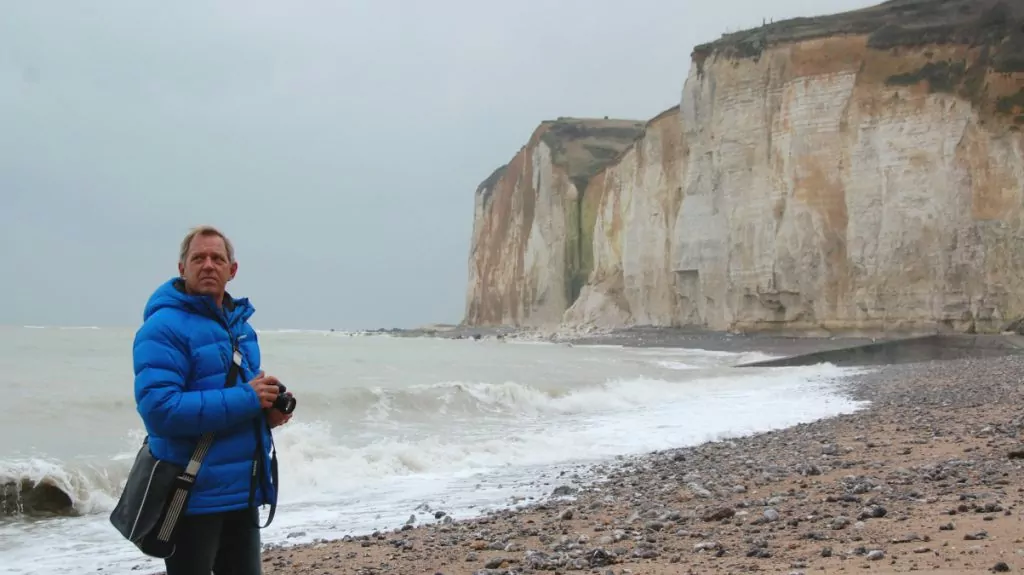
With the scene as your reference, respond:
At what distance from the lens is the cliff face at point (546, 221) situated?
2544 inches

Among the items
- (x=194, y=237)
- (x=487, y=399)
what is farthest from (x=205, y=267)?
(x=487, y=399)

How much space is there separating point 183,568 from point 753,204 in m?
36.7

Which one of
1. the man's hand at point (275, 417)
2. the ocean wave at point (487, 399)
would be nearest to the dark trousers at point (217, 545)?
the man's hand at point (275, 417)

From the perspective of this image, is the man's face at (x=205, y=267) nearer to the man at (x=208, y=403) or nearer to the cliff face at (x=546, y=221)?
the man at (x=208, y=403)

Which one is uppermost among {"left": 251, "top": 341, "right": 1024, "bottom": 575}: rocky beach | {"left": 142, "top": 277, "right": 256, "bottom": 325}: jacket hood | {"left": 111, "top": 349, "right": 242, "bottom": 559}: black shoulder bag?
{"left": 142, "top": 277, "right": 256, "bottom": 325}: jacket hood

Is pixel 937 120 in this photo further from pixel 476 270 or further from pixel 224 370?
pixel 476 270

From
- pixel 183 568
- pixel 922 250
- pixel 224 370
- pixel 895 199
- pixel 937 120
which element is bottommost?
pixel 183 568

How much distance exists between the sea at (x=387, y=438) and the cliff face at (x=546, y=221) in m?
43.4

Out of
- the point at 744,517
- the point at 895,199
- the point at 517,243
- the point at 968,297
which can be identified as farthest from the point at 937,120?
the point at 517,243

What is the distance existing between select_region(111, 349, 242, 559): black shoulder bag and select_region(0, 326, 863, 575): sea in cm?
273

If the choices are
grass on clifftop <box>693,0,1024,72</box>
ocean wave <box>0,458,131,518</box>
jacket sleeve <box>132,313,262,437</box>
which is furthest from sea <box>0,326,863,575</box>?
grass on clifftop <box>693,0,1024,72</box>

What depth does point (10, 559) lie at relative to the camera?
544 centimetres

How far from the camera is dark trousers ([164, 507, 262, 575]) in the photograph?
258 cm

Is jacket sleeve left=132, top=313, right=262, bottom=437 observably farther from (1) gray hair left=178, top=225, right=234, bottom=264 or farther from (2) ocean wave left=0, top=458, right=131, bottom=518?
(2) ocean wave left=0, top=458, right=131, bottom=518
